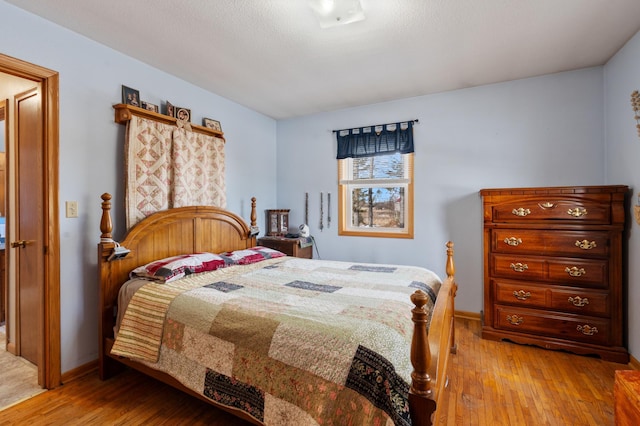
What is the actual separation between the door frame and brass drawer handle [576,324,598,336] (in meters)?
4.01

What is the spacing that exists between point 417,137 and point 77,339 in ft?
12.1

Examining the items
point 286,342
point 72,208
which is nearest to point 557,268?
point 286,342

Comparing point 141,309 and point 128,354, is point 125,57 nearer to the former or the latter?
point 141,309

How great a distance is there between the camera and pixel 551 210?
261 cm

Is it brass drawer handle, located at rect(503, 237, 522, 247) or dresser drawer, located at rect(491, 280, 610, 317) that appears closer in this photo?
dresser drawer, located at rect(491, 280, 610, 317)

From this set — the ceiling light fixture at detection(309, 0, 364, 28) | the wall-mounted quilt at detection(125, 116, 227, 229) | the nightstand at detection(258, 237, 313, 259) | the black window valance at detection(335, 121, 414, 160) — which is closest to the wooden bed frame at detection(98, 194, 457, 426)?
the wall-mounted quilt at detection(125, 116, 227, 229)

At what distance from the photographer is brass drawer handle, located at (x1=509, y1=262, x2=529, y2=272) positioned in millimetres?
2713

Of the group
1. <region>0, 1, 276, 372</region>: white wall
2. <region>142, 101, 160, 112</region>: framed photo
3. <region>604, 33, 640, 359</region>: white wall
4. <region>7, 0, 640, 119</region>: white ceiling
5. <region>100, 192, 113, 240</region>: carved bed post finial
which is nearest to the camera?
<region>7, 0, 640, 119</region>: white ceiling

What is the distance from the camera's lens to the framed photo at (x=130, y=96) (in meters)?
2.50

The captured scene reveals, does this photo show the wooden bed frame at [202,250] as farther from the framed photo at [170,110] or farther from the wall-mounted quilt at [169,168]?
the framed photo at [170,110]

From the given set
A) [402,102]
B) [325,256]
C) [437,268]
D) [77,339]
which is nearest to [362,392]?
[77,339]

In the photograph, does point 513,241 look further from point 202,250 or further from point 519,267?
point 202,250

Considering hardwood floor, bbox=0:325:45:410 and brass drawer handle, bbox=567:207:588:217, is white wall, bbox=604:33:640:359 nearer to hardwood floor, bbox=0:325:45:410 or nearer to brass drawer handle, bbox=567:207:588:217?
brass drawer handle, bbox=567:207:588:217

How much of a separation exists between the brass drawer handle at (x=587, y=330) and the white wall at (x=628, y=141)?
227mm
